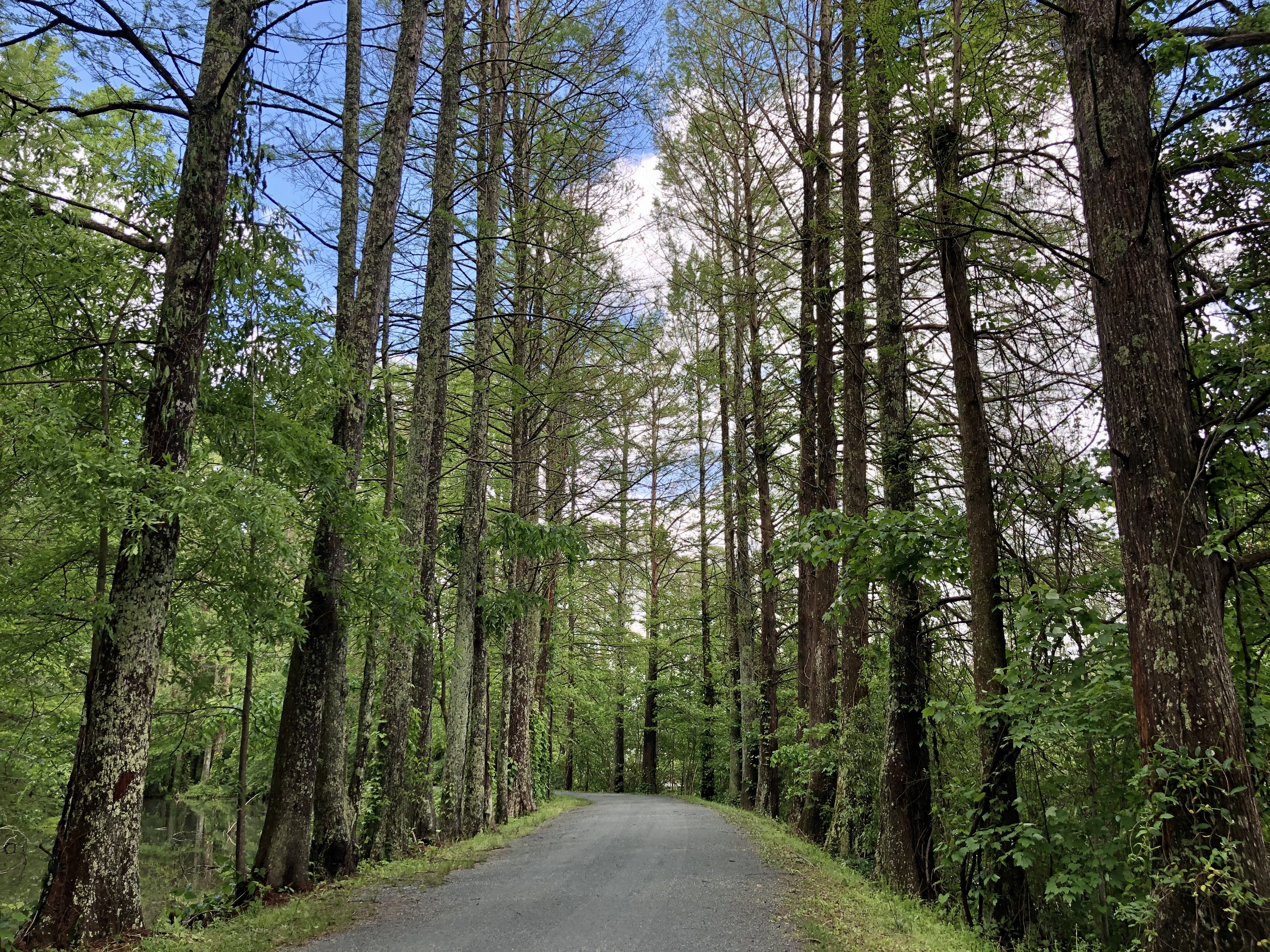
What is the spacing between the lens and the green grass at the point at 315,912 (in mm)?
4926

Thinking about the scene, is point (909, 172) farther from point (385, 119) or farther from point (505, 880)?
point (505, 880)

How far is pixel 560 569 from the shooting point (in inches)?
830

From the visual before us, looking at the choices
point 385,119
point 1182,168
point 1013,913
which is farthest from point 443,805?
point 1182,168

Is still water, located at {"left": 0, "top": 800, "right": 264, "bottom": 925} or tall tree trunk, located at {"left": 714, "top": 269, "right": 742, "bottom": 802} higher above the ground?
tall tree trunk, located at {"left": 714, "top": 269, "right": 742, "bottom": 802}

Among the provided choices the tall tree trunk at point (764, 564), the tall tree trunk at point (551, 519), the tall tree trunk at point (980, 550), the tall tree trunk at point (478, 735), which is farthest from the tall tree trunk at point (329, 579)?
the tall tree trunk at point (764, 564)

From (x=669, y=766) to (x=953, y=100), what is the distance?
39.0 m

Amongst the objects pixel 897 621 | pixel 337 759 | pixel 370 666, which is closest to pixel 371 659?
pixel 370 666

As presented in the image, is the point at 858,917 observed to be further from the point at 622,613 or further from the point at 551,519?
the point at 622,613

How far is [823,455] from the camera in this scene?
11836mm

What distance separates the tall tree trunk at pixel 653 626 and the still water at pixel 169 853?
12.5 m

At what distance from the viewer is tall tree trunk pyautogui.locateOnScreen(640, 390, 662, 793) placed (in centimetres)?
2261

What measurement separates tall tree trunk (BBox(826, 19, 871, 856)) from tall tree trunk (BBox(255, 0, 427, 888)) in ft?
18.4

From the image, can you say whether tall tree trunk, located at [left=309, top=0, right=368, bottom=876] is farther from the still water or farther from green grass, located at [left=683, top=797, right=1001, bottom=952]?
green grass, located at [left=683, top=797, right=1001, bottom=952]

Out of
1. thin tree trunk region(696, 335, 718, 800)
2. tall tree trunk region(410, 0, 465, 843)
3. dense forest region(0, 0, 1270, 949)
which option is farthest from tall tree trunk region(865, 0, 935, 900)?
thin tree trunk region(696, 335, 718, 800)
